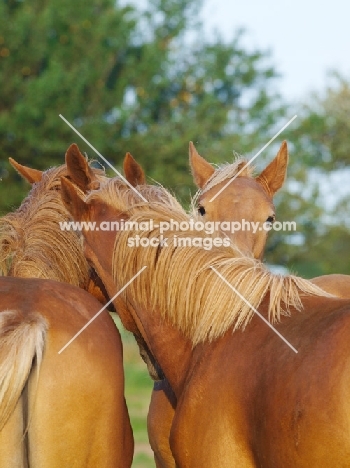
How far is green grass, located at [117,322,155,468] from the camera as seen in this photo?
8564 millimetres

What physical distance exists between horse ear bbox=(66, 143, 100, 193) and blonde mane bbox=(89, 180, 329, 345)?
0.44 meters

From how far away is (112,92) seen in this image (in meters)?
20.5

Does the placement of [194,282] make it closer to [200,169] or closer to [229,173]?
[229,173]

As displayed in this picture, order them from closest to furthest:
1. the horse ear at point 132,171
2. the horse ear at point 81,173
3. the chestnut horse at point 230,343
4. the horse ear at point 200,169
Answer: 1. the chestnut horse at point 230,343
2. the horse ear at point 81,173
3. the horse ear at point 132,171
4. the horse ear at point 200,169

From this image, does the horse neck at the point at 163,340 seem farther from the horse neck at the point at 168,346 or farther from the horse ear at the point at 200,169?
the horse ear at the point at 200,169

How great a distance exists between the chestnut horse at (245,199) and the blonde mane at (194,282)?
126cm

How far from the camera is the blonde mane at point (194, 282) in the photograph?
321cm

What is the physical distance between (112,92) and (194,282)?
17824mm

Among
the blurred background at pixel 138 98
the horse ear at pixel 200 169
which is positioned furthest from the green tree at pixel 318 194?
the horse ear at pixel 200 169

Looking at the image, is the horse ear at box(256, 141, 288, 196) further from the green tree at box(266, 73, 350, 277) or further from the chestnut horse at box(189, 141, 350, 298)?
the green tree at box(266, 73, 350, 277)

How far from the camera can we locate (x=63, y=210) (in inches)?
167

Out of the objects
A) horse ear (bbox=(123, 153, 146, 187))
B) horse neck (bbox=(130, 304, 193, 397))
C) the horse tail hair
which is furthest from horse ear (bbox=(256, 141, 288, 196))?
the horse tail hair

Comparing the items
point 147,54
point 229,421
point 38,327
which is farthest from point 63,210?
point 147,54

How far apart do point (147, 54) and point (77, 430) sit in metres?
19.1
